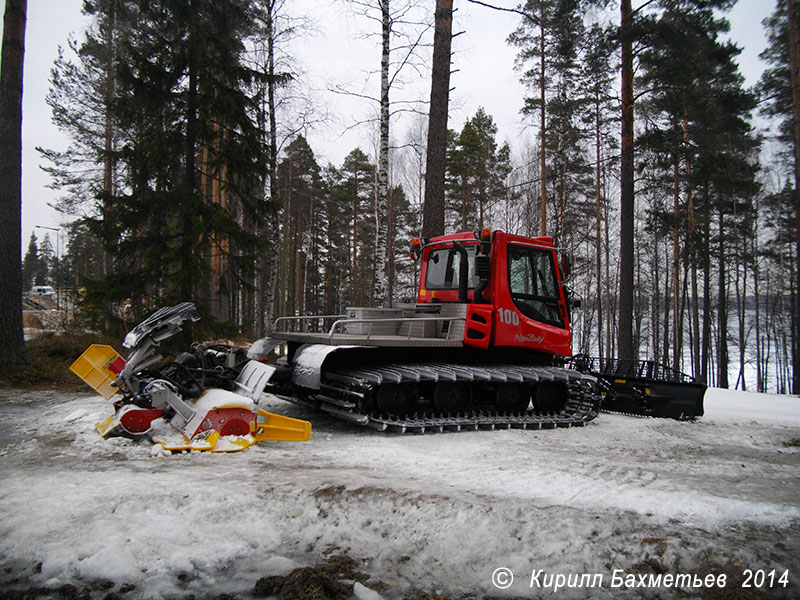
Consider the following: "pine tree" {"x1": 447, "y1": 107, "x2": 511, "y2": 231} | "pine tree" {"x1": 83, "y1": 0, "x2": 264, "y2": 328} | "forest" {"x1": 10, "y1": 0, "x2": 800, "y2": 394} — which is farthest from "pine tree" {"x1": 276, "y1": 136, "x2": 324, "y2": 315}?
"pine tree" {"x1": 83, "y1": 0, "x2": 264, "y2": 328}

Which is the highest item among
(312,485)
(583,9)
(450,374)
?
(583,9)

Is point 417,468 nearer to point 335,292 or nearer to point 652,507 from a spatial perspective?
point 652,507

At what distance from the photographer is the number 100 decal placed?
716cm

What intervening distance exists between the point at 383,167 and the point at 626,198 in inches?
256

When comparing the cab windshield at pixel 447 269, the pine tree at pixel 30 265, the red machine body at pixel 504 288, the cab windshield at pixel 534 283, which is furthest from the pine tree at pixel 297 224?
the pine tree at pixel 30 265

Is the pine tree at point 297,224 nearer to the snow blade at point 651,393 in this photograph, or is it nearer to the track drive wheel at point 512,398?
the snow blade at point 651,393

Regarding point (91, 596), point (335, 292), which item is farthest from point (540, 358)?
point (335, 292)

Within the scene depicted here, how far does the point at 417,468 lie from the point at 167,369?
129 inches

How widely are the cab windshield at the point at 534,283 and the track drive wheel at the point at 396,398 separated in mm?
2141

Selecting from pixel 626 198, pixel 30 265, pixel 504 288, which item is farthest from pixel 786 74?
pixel 30 265

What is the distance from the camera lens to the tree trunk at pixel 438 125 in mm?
9633

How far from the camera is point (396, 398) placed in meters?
6.45

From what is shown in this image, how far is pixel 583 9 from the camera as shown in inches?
507

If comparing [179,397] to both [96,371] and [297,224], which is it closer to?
[96,371]
